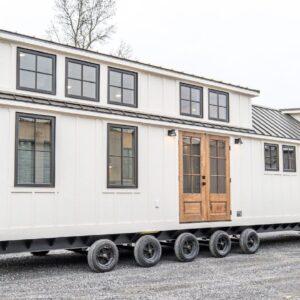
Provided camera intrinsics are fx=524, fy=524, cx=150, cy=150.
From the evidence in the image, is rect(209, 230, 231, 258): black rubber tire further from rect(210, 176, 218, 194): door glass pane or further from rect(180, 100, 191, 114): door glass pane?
rect(180, 100, 191, 114): door glass pane

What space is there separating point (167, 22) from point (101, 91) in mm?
22274

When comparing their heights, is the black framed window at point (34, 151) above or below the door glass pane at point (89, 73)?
Result: below

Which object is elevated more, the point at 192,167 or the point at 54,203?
the point at 192,167

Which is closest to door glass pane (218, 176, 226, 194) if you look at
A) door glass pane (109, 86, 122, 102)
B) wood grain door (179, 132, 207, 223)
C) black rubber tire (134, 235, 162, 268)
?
wood grain door (179, 132, 207, 223)

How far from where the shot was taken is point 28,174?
9.98 m

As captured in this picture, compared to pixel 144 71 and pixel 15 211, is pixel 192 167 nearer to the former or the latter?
pixel 144 71

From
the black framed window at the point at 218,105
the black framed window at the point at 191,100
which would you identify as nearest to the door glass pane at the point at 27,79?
the black framed window at the point at 191,100

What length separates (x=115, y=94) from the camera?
1187cm

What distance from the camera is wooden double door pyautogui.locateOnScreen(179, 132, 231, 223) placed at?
42.0 feet

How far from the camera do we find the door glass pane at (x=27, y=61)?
10.5 metres

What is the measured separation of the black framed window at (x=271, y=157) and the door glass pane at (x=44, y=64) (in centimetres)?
719

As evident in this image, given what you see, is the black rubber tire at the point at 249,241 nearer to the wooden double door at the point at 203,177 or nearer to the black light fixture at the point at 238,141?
the wooden double door at the point at 203,177

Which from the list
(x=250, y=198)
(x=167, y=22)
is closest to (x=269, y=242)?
(x=250, y=198)

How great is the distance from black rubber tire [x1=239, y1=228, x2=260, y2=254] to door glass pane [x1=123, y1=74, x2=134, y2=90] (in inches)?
197
